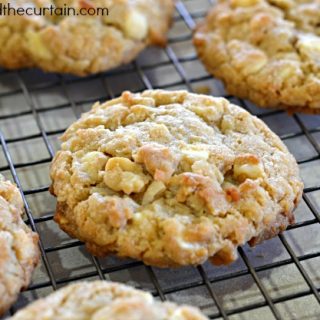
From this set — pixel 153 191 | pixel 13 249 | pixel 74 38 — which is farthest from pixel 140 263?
pixel 74 38

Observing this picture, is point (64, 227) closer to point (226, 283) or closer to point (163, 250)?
point (163, 250)

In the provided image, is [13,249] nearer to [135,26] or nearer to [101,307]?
[101,307]

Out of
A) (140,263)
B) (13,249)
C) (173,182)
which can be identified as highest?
(173,182)

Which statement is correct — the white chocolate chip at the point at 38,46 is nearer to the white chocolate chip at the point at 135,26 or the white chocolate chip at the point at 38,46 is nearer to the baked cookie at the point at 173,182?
the white chocolate chip at the point at 135,26

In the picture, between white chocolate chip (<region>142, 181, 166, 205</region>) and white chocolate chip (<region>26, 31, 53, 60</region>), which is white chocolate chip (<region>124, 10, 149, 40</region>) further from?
white chocolate chip (<region>142, 181, 166, 205</region>)

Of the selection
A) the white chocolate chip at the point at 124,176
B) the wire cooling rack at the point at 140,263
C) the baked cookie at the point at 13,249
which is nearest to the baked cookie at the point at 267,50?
the wire cooling rack at the point at 140,263

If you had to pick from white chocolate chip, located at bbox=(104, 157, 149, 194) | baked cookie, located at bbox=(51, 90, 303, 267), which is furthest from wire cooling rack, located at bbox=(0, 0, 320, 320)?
white chocolate chip, located at bbox=(104, 157, 149, 194)
